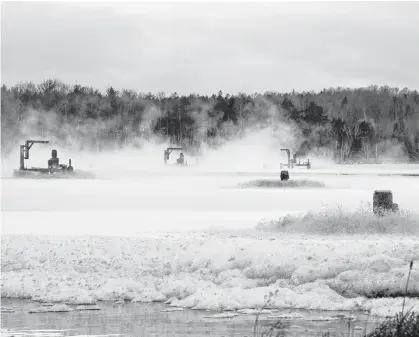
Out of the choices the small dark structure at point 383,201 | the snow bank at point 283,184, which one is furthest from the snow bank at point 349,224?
the snow bank at point 283,184

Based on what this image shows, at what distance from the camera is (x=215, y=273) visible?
48.2 ft

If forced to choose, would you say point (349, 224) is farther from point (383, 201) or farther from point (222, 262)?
point (222, 262)

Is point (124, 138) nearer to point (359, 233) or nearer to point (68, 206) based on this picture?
point (68, 206)

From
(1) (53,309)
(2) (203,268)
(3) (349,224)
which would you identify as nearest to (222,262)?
(2) (203,268)

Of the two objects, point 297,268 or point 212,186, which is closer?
point 297,268

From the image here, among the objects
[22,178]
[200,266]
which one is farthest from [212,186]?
[200,266]

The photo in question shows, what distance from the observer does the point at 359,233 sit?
64.8 ft

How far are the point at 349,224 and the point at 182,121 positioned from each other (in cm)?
11175

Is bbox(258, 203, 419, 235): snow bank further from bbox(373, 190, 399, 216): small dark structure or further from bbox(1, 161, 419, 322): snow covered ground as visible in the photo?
bbox(373, 190, 399, 216): small dark structure

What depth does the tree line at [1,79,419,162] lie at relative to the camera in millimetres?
125000

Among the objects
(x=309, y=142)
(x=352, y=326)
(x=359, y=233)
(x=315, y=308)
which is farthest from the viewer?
(x=309, y=142)

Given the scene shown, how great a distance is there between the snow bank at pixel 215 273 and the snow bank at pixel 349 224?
11.5 feet

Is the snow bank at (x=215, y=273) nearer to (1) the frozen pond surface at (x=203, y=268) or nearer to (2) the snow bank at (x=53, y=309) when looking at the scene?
(1) the frozen pond surface at (x=203, y=268)

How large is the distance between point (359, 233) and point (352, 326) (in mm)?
8479
